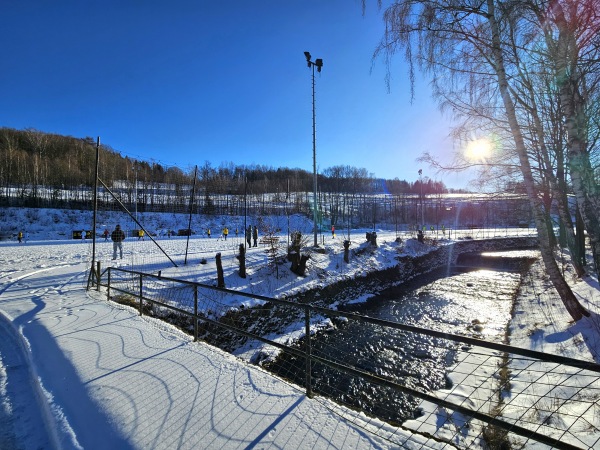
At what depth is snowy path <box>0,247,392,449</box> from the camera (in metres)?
2.66

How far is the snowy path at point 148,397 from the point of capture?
2664 millimetres

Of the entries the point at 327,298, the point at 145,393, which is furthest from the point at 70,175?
the point at 145,393

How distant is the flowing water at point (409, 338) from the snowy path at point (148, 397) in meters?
0.78

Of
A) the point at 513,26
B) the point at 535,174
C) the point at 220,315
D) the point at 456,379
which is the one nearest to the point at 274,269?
the point at 220,315

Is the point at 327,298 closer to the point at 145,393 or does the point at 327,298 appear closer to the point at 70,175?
the point at 145,393

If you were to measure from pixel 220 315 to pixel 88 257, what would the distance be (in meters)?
10.8

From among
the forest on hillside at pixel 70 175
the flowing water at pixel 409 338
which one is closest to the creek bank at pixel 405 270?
the flowing water at pixel 409 338

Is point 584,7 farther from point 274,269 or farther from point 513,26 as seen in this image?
point 274,269

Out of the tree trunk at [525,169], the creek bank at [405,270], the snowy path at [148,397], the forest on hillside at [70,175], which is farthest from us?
the forest on hillside at [70,175]

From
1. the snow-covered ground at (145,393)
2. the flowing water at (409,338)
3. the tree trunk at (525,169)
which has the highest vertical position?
the tree trunk at (525,169)

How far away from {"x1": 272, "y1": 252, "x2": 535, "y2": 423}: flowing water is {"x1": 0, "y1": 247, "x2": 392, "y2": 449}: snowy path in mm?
784

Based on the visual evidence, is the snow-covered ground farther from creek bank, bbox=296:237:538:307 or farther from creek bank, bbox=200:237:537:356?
creek bank, bbox=296:237:538:307

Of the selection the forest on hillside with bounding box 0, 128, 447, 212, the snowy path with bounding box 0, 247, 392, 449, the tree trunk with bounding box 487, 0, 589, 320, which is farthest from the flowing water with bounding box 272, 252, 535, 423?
the forest on hillside with bounding box 0, 128, 447, 212

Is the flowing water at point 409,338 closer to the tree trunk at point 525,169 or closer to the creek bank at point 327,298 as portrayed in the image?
the creek bank at point 327,298
